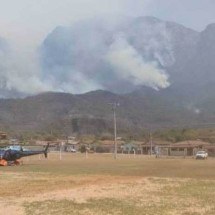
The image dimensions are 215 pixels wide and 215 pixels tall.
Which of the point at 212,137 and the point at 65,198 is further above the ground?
the point at 212,137

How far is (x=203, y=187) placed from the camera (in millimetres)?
29656

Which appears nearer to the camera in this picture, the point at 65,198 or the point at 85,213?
the point at 85,213

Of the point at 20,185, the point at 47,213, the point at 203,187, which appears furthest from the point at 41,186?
the point at 47,213

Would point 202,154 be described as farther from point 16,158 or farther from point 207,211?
point 207,211

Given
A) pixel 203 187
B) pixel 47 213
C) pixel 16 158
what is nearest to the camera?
pixel 47 213

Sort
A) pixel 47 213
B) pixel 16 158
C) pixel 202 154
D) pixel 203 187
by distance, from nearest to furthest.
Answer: pixel 47 213 → pixel 203 187 → pixel 16 158 → pixel 202 154

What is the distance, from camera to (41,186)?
30672mm

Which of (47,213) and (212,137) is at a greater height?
(212,137)

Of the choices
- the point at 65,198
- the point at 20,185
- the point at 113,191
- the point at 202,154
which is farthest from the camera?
the point at 202,154

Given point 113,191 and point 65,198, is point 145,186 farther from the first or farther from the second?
point 65,198

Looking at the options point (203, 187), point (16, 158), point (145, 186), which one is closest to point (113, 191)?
point (145, 186)

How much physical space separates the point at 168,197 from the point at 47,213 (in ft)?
21.5

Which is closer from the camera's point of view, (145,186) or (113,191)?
(113,191)

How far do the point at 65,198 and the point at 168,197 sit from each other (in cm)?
438
